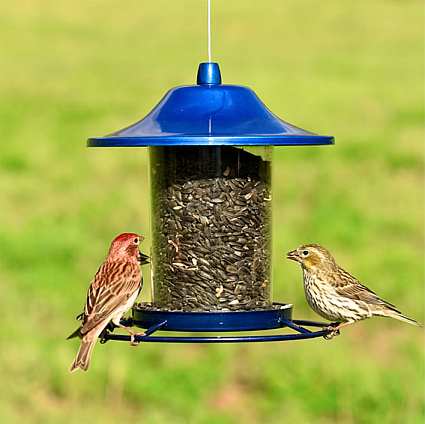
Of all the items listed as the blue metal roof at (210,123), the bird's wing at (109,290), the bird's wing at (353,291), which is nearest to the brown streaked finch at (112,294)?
the bird's wing at (109,290)

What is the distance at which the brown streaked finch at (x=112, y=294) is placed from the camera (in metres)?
8.46

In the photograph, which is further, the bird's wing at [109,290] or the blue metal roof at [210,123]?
the bird's wing at [109,290]

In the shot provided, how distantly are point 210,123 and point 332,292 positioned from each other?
2116 mm

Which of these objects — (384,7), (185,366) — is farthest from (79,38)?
(185,366)

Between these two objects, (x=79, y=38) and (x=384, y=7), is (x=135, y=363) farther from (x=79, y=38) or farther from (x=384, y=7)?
(x=384, y=7)

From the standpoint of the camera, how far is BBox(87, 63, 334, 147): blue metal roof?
24.6 ft

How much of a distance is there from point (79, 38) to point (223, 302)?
1410 inches

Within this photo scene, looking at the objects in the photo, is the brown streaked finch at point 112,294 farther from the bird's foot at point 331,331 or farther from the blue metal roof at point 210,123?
the bird's foot at point 331,331

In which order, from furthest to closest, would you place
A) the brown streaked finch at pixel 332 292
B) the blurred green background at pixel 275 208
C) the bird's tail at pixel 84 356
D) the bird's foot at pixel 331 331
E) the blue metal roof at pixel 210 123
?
the blurred green background at pixel 275 208
the brown streaked finch at pixel 332 292
the bird's tail at pixel 84 356
the bird's foot at pixel 331 331
the blue metal roof at pixel 210 123

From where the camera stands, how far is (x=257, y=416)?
1523cm

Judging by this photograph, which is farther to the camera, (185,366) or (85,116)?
(85,116)

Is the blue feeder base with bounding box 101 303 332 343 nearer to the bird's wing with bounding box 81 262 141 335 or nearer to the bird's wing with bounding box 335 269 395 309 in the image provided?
the bird's wing with bounding box 81 262 141 335

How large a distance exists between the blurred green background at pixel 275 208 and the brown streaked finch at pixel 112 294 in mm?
5773

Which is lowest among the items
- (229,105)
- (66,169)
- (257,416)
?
(257,416)
